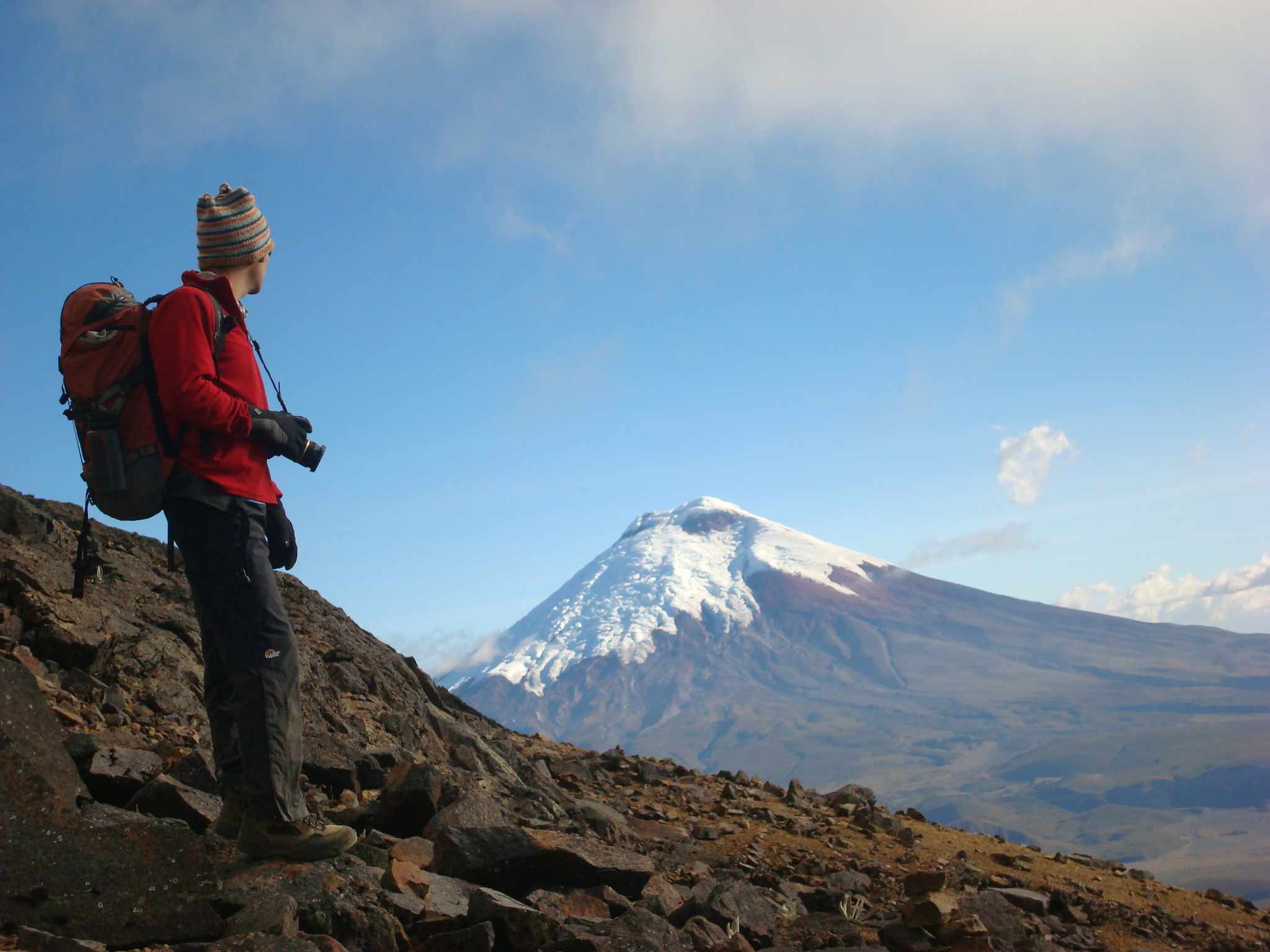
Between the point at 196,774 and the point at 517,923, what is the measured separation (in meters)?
2.09

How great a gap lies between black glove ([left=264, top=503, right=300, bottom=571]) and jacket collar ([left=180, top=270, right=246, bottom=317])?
95 centimetres

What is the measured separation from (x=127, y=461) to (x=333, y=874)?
6.55ft

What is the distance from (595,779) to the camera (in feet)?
34.0

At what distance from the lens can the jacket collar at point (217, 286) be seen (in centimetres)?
412

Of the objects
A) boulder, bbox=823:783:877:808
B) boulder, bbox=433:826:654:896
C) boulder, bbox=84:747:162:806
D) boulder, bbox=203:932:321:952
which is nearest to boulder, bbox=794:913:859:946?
boulder, bbox=433:826:654:896

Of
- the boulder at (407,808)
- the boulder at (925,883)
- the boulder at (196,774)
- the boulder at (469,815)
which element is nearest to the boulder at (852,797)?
the boulder at (925,883)

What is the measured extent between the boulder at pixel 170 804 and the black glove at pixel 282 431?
168 centimetres

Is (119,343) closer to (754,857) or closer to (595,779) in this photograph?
(754,857)

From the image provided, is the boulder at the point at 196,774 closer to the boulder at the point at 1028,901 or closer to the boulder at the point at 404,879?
the boulder at the point at 404,879

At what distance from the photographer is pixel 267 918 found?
Answer: 10.9 ft

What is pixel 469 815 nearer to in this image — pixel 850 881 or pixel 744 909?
pixel 744 909

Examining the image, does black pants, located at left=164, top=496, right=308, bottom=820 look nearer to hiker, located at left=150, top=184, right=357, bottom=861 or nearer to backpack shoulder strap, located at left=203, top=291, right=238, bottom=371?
hiker, located at left=150, top=184, right=357, bottom=861

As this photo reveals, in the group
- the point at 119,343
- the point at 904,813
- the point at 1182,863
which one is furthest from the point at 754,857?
the point at 1182,863

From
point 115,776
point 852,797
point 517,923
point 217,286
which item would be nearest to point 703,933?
point 517,923
